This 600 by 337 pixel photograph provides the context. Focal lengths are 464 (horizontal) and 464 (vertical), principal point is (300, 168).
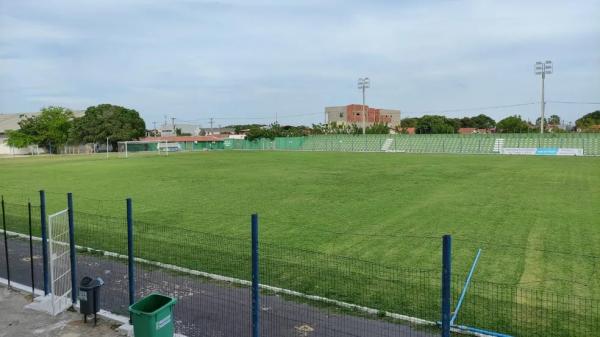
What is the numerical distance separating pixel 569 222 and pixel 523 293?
7.79 metres

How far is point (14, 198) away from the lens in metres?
22.7

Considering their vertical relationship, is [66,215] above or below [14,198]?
above

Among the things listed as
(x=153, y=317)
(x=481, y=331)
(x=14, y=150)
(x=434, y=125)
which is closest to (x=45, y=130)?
(x=14, y=150)

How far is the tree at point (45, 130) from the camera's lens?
8625 cm

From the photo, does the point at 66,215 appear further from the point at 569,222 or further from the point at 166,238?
the point at 569,222

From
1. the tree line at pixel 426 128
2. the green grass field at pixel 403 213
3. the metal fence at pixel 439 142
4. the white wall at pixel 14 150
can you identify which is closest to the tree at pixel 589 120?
the tree line at pixel 426 128

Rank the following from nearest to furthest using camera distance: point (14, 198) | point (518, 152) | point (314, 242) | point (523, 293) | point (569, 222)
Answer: point (523, 293), point (314, 242), point (569, 222), point (14, 198), point (518, 152)

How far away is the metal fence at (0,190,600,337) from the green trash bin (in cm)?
78

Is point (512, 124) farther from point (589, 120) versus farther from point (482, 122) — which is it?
point (482, 122)

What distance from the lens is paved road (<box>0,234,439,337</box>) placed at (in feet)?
22.2

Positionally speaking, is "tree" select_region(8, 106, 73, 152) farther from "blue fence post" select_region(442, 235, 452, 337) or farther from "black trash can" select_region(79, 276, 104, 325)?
"blue fence post" select_region(442, 235, 452, 337)

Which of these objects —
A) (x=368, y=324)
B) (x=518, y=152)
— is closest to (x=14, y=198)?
(x=368, y=324)

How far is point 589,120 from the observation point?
397 feet

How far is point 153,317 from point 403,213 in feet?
39.8
